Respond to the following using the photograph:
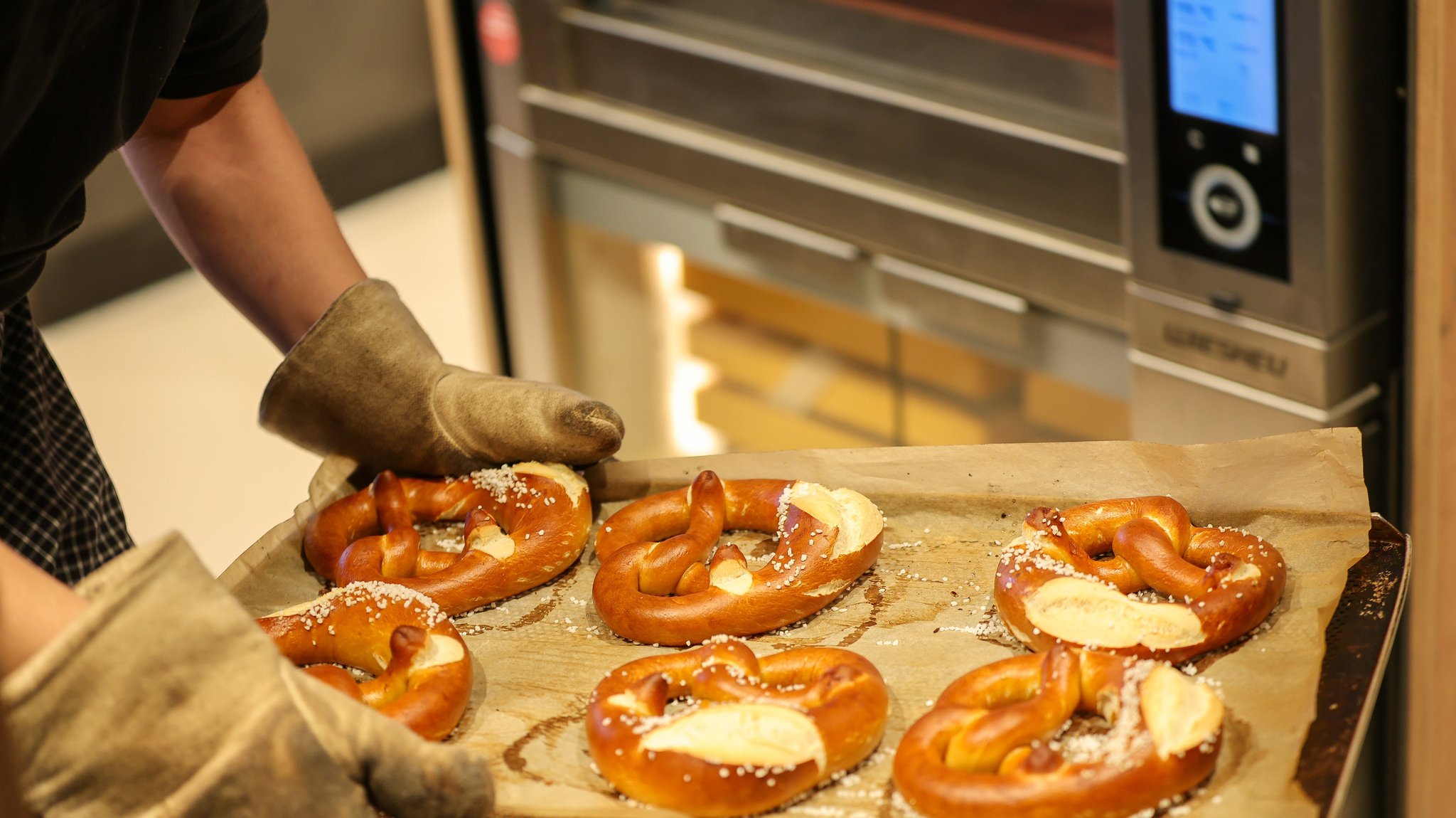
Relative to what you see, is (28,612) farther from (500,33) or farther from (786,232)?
(500,33)

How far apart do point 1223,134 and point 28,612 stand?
1280mm

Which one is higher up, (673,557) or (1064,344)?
(673,557)

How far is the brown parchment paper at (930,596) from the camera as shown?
0.89 m

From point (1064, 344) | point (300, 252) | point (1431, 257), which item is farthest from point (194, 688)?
point (1064, 344)

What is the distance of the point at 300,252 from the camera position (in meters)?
1.28

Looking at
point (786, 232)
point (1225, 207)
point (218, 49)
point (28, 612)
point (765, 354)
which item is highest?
point (218, 49)

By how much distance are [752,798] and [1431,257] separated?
953 millimetres

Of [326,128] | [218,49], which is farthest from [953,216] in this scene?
[326,128]

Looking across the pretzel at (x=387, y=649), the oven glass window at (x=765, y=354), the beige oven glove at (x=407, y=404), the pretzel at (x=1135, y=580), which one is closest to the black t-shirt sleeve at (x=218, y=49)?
the beige oven glove at (x=407, y=404)

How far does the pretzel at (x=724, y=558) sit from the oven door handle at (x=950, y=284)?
0.82m

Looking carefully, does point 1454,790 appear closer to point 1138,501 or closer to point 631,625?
point 1138,501

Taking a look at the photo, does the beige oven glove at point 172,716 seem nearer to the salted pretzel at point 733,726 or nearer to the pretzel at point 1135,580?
the salted pretzel at point 733,726

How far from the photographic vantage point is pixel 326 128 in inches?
163

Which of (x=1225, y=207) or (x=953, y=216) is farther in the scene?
(x=953, y=216)
